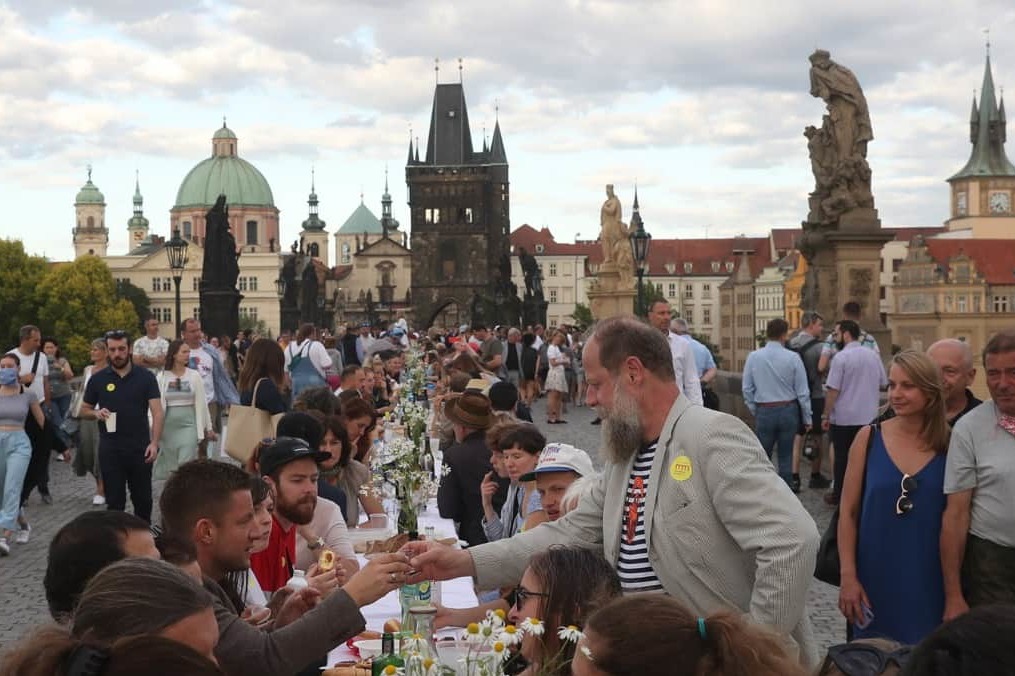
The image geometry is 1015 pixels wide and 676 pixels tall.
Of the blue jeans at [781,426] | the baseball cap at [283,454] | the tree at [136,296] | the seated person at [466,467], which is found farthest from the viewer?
the tree at [136,296]

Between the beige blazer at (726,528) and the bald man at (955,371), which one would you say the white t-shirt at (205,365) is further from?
the beige blazer at (726,528)

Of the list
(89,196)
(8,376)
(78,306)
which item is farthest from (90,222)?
(8,376)

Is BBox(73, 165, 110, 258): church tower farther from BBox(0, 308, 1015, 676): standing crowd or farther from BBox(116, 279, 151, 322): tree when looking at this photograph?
BBox(0, 308, 1015, 676): standing crowd

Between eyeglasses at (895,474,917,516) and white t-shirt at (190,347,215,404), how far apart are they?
9.73 metres

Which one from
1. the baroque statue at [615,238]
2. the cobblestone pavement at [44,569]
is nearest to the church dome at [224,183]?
the baroque statue at [615,238]

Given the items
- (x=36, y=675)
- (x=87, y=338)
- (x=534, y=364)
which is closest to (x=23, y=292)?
(x=87, y=338)

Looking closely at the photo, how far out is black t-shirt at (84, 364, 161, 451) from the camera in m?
10.7

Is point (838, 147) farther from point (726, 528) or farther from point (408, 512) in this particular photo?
point (726, 528)

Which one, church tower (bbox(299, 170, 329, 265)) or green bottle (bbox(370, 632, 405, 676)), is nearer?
green bottle (bbox(370, 632, 405, 676))

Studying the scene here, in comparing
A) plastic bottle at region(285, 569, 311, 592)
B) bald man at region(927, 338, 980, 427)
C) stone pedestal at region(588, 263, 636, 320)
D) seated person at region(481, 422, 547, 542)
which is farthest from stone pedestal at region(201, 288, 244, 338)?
bald man at region(927, 338, 980, 427)

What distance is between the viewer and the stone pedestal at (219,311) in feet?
78.4

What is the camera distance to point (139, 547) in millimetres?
3764

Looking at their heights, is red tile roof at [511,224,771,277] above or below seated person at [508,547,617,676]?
above

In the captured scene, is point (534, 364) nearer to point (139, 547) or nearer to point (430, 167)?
point (139, 547)
